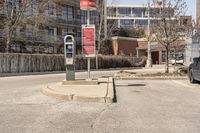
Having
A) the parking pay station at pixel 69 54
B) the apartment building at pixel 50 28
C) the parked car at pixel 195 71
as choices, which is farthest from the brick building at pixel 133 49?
the parking pay station at pixel 69 54

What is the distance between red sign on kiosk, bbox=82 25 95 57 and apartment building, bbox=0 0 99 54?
27.3 meters

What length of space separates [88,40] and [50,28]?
136 feet

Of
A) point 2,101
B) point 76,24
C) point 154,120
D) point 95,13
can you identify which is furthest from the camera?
point 95,13

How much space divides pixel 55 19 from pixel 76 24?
5528 mm

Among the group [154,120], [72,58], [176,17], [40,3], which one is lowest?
A: [154,120]

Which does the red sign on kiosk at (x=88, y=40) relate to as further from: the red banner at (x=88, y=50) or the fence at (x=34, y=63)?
the fence at (x=34, y=63)

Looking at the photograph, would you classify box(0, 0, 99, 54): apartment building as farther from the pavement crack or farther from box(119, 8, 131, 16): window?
box(119, 8, 131, 16): window

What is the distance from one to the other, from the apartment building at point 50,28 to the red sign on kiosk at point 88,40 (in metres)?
27.3

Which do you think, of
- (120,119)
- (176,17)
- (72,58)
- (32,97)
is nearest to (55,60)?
(176,17)

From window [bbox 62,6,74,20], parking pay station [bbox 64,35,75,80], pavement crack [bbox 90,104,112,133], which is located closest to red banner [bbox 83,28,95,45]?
parking pay station [bbox 64,35,75,80]

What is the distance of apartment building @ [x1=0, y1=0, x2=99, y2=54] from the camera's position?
4794 centimetres

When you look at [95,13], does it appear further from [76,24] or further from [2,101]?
[2,101]

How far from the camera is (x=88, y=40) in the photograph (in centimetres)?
1694

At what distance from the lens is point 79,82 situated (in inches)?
632
